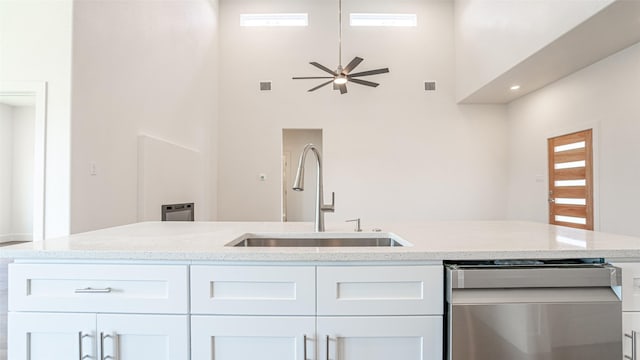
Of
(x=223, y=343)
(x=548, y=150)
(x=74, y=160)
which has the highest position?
(x=548, y=150)

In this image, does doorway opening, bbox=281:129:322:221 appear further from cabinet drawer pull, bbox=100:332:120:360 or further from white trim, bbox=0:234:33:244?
cabinet drawer pull, bbox=100:332:120:360

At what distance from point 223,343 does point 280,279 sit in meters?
0.29

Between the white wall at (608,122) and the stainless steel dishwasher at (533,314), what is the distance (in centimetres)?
344

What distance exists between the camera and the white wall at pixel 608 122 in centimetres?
358

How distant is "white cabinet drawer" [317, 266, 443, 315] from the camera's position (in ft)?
3.71

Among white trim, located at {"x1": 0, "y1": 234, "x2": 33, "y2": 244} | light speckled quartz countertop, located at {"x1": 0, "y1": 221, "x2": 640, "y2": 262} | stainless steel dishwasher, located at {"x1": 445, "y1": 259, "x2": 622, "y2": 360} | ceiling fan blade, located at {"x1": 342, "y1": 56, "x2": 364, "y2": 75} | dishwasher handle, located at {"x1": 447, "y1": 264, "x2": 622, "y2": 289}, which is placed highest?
ceiling fan blade, located at {"x1": 342, "y1": 56, "x2": 364, "y2": 75}

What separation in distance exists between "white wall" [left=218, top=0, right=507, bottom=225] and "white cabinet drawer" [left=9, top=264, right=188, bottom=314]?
16.5 feet

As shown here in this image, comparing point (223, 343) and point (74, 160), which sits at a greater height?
point (74, 160)

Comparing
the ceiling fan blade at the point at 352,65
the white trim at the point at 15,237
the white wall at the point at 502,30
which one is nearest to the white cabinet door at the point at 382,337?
the white wall at the point at 502,30

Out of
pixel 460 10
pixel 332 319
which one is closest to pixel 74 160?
pixel 332 319

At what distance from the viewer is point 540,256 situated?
3.75 ft

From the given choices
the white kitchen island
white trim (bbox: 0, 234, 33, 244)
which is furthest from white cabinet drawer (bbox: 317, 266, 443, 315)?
white trim (bbox: 0, 234, 33, 244)

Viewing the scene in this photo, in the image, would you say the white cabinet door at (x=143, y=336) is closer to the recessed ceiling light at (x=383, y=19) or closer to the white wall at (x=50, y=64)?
the white wall at (x=50, y=64)

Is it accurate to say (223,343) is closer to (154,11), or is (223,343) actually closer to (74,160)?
(74,160)
